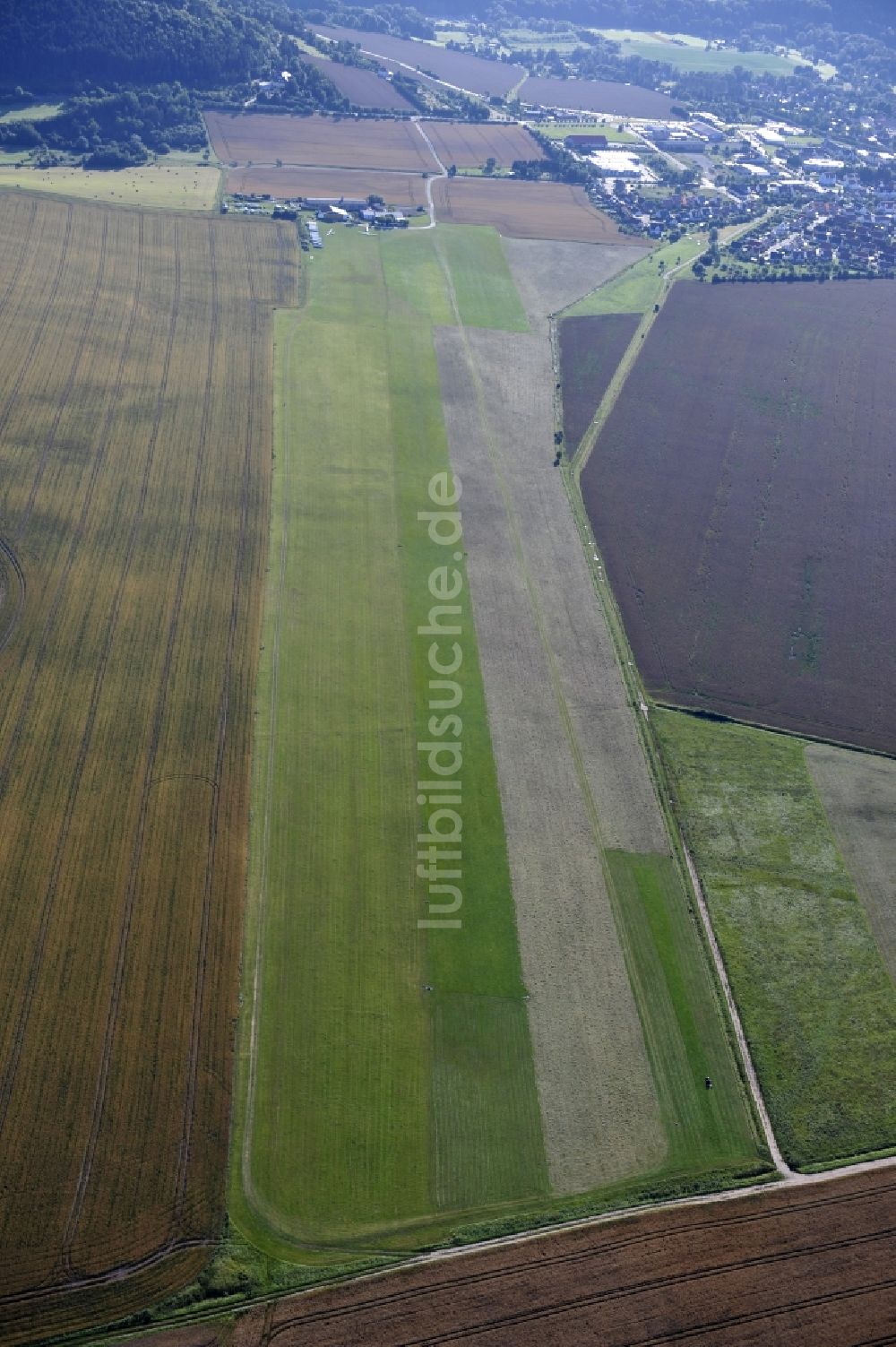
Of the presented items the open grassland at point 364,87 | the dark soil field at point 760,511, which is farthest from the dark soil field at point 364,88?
the dark soil field at point 760,511

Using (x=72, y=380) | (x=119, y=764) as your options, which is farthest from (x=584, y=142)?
(x=119, y=764)

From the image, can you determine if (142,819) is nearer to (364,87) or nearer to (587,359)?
(587,359)

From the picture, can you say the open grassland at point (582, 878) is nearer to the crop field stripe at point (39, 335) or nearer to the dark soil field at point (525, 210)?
the crop field stripe at point (39, 335)

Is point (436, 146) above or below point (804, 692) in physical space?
above

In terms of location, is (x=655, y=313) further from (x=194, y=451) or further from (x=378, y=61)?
(x=378, y=61)

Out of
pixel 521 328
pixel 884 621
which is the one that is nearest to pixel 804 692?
pixel 884 621

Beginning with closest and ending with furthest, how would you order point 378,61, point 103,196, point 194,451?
point 194,451 → point 103,196 → point 378,61

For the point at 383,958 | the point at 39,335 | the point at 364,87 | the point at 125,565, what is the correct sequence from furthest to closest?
1. the point at 364,87
2. the point at 39,335
3. the point at 125,565
4. the point at 383,958
